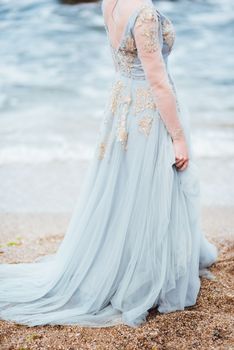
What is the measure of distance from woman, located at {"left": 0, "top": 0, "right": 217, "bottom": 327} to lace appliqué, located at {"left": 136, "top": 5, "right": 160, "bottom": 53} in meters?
0.13

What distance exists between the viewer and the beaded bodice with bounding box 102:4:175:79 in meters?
2.70

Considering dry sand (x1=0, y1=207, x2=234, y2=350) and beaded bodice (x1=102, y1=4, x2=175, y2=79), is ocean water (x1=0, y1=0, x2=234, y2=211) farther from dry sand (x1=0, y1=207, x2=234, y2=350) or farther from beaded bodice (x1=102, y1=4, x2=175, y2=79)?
beaded bodice (x1=102, y1=4, x2=175, y2=79)

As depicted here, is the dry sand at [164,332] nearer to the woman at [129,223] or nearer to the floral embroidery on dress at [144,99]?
the woman at [129,223]

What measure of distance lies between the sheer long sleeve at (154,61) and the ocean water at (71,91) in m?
2.76

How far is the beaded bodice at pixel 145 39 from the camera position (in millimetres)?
2703

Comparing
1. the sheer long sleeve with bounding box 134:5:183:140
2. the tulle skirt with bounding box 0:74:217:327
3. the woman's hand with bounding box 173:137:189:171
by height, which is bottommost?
the tulle skirt with bounding box 0:74:217:327

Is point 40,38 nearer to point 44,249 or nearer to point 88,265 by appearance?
point 44,249

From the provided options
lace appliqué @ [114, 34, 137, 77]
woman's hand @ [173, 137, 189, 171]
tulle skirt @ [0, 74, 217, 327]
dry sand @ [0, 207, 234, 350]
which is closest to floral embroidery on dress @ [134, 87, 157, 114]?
tulle skirt @ [0, 74, 217, 327]

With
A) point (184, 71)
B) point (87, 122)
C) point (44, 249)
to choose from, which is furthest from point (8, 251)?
point (184, 71)

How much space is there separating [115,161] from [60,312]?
94cm

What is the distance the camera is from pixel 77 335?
9.67 feet

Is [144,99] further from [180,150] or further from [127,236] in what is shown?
[127,236]

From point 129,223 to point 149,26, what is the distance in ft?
3.67

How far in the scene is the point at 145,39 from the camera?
8.87 feet
